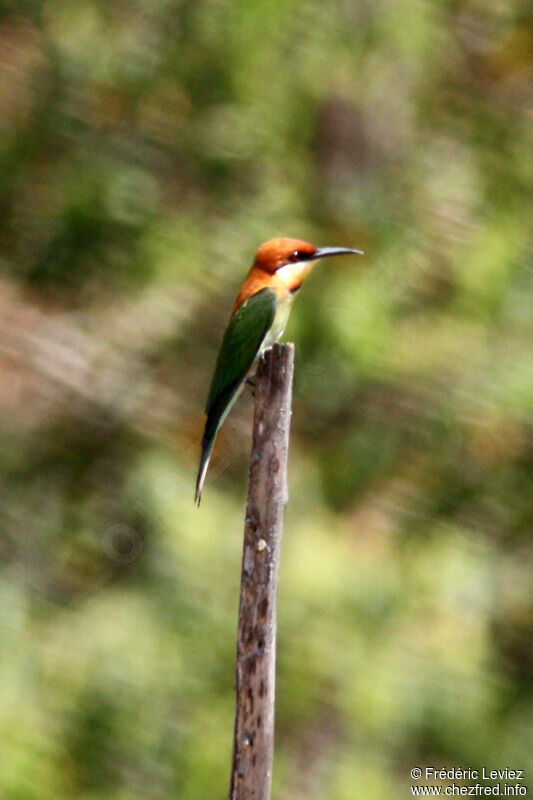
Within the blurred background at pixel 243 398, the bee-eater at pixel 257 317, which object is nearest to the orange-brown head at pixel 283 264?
the bee-eater at pixel 257 317

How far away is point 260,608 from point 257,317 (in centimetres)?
96

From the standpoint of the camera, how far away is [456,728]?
158 inches

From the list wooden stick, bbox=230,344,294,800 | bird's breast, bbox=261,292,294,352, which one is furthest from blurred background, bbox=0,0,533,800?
wooden stick, bbox=230,344,294,800

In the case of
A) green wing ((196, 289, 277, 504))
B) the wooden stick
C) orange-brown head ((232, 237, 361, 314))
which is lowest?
the wooden stick

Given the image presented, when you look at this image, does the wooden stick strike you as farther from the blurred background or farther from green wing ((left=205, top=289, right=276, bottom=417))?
the blurred background

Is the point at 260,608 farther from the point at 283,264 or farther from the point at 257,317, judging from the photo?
the point at 283,264

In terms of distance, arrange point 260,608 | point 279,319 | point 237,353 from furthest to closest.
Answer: point 279,319, point 237,353, point 260,608

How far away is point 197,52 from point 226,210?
0.54 metres

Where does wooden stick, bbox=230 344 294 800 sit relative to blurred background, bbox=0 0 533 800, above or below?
below

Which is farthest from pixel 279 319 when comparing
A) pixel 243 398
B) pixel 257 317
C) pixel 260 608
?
pixel 243 398

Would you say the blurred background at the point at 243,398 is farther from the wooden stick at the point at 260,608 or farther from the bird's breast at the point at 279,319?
the wooden stick at the point at 260,608

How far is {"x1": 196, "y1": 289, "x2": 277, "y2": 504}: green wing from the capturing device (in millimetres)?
2275

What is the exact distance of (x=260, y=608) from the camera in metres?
1.50

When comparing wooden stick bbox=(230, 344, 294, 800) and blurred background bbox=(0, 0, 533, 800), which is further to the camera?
blurred background bbox=(0, 0, 533, 800)
